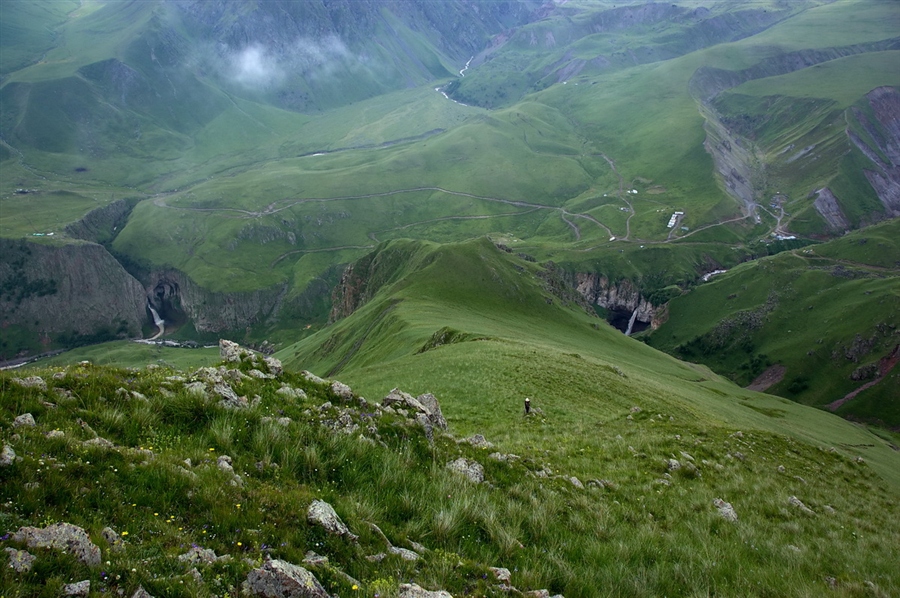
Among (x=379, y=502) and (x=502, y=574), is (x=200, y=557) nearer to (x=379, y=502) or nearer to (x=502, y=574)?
(x=379, y=502)

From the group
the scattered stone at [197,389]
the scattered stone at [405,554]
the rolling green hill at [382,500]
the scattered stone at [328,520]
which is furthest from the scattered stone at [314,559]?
the scattered stone at [197,389]

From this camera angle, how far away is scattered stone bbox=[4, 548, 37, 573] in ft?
18.4

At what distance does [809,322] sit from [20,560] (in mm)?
189021

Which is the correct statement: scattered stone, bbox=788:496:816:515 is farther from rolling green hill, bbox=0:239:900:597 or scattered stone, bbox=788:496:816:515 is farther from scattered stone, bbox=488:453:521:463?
scattered stone, bbox=488:453:521:463

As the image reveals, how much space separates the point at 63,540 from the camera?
6168 mm

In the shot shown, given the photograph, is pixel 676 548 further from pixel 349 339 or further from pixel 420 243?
pixel 420 243

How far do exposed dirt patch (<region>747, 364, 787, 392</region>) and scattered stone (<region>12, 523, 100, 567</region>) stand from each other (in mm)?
165747

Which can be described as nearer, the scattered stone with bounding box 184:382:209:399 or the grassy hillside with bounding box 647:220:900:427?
the scattered stone with bounding box 184:382:209:399

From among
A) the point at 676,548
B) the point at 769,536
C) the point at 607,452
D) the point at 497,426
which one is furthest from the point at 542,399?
the point at 676,548

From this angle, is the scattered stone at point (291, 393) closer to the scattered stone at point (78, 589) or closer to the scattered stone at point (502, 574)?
the scattered stone at point (502, 574)

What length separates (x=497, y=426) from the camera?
88.2 ft

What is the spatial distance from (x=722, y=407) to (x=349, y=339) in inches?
2389

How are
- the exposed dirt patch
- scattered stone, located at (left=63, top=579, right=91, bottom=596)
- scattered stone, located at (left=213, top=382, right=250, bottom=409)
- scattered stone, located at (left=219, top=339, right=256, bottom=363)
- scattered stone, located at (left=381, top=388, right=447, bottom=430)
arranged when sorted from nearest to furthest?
scattered stone, located at (left=63, top=579, right=91, bottom=596), scattered stone, located at (left=213, top=382, right=250, bottom=409), scattered stone, located at (left=219, top=339, right=256, bottom=363), scattered stone, located at (left=381, top=388, right=447, bottom=430), the exposed dirt patch

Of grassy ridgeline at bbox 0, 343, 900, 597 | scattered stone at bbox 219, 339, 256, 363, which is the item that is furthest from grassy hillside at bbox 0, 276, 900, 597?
scattered stone at bbox 219, 339, 256, 363
